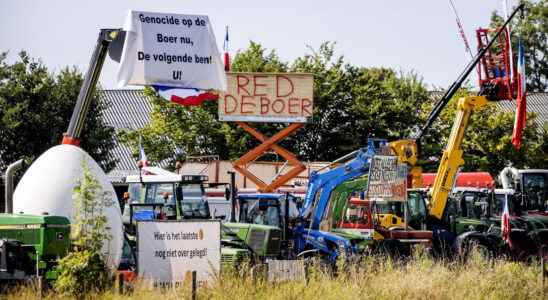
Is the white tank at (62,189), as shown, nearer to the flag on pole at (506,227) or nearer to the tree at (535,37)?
the flag on pole at (506,227)

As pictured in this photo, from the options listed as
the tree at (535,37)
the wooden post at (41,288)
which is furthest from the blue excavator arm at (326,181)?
the tree at (535,37)

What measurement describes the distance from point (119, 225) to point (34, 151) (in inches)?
1040

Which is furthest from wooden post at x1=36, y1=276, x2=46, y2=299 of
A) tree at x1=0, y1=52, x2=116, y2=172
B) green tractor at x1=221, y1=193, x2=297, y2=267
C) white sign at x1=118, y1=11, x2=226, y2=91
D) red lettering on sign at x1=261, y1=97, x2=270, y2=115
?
tree at x1=0, y1=52, x2=116, y2=172

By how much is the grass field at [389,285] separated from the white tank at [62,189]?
1.80 m

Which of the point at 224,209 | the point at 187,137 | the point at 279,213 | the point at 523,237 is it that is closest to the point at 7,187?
the point at 279,213

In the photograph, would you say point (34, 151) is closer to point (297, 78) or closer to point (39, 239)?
point (297, 78)

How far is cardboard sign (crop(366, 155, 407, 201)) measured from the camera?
93.0ft

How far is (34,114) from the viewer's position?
4522 centimetres

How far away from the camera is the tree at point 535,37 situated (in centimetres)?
8200

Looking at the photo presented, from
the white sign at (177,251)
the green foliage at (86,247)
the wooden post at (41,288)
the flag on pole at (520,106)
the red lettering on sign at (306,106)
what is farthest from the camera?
the red lettering on sign at (306,106)

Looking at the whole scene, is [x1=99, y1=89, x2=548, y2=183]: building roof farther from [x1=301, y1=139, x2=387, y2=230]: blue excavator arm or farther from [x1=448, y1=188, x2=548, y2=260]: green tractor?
[x1=301, y1=139, x2=387, y2=230]: blue excavator arm

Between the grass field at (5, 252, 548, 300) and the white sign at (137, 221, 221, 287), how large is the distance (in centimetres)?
50

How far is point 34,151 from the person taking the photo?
1790 inches

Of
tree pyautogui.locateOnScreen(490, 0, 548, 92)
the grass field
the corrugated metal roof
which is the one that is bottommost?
the grass field
